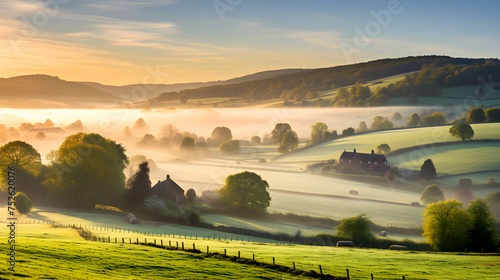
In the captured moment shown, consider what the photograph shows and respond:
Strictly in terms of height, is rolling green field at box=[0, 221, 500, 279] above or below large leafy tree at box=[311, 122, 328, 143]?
below

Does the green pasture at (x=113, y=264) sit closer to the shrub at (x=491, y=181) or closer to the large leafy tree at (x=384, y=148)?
the shrub at (x=491, y=181)

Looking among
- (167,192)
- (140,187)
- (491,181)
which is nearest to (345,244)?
(167,192)

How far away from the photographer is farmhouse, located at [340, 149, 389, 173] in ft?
398

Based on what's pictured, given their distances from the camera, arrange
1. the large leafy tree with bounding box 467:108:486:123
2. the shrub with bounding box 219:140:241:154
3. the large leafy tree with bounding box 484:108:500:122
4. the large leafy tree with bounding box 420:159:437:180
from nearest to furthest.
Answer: the large leafy tree with bounding box 420:159:437:180 → the large leafy tree with bounding box 484:108:500:122 → the large leafy tree with bounding box 467:108:486:123 → the shrub with bounding box 219:140:241:154

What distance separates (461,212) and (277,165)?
76472mm

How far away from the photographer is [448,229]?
215ft

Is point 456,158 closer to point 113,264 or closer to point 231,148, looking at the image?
point 231,148

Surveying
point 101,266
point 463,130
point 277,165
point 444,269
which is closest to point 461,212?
point 444,269

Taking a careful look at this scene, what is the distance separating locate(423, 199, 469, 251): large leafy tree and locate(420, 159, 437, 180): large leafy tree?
37.8 meters

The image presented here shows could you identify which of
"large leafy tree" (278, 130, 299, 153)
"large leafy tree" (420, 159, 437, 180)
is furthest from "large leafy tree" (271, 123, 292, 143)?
"large leafy tree" (420, 159, 437, 180)

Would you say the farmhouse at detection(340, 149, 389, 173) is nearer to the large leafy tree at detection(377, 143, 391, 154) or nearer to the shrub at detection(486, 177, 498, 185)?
the large leafy tree at detection(377, 143, 391, 154)

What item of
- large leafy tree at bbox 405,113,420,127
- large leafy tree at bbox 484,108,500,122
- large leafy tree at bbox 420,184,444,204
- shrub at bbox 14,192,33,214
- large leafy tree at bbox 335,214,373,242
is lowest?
large leafy tree at bbox 335,214,373,242

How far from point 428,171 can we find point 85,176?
241ft

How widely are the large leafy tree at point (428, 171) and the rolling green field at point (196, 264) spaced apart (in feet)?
190
